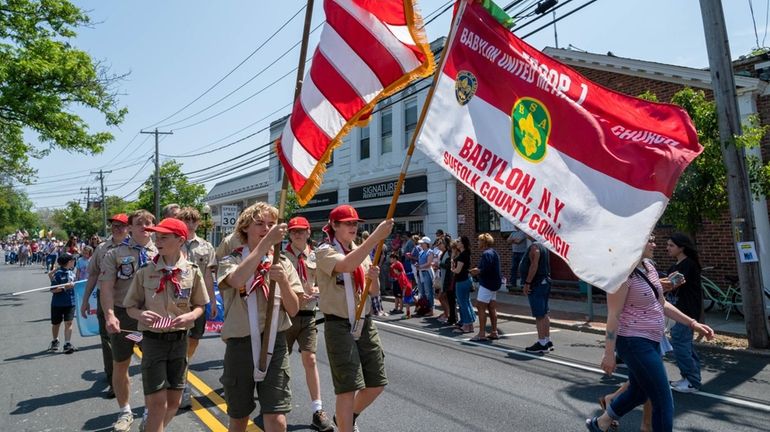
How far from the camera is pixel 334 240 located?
4016 millimetres

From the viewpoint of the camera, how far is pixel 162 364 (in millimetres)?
3742

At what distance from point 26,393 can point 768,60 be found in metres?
15.4

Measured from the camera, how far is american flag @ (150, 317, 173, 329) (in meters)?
3.65

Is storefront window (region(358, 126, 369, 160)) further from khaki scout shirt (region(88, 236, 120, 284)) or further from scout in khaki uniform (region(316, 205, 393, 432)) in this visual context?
scout in khaki uniform (region(316, 205, 393, 432))

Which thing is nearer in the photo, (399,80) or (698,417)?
(399,80)

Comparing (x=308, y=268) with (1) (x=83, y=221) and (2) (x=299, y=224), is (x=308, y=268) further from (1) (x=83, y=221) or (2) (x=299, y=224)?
(1) (x=83, y=221)

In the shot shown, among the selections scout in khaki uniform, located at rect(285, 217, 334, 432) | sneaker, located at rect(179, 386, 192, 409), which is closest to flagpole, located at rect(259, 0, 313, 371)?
scout in khaki uniform, located at rect(285, 217, 334, 432)

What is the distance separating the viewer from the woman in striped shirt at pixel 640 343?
3479 millimetres

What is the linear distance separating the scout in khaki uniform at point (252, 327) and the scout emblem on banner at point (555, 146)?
1.44 metres

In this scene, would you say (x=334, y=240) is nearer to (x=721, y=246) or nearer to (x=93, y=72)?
(x=721, y=246)

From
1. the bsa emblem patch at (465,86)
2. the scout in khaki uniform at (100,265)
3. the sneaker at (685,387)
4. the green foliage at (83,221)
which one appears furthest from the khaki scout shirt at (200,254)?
the green foliage at (83,221)

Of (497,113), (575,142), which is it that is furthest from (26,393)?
(575,142)

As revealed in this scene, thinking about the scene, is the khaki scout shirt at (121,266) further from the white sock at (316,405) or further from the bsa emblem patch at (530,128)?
the bsa emblem patch at (530,128)

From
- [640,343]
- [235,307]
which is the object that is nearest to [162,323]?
[235,307]
